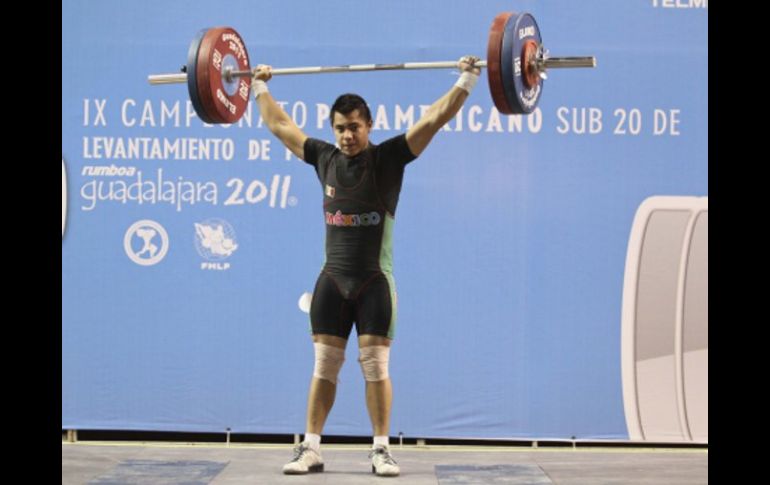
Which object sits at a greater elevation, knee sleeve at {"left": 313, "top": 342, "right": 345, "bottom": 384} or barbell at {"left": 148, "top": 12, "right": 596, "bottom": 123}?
barbell at {"left": 148, "top": 12, "right": 596, "bottom": 123}

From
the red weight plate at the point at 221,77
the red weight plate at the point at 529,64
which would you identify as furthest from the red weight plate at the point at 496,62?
the red weight plate at the point at 221,77

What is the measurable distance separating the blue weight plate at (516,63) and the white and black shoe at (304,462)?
1.46 m

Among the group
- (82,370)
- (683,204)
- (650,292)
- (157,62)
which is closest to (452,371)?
(650,292)

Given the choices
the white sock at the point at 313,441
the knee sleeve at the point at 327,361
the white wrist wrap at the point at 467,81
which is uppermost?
the white wrist wrap at the point at 467,81

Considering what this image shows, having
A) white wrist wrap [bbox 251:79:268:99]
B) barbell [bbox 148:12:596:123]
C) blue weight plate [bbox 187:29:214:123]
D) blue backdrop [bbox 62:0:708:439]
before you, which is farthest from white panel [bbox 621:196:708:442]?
blue weight plate [bbox 187:29:214:123]

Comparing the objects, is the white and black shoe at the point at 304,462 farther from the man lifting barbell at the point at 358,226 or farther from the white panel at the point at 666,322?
the white panel at the point at 666,322

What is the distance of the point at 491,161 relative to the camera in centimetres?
452

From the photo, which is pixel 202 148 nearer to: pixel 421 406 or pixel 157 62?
pixel 157 62

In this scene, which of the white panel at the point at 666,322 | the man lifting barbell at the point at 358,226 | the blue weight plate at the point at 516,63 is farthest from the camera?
the white panel at the point at 666,322

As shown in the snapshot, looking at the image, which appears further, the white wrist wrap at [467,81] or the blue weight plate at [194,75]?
the blue weight plate at [194,75]

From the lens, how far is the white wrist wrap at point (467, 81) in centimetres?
357

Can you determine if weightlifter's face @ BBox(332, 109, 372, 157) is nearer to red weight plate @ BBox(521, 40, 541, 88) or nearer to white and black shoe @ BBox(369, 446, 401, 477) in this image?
red weight plate @ BBox(521, 40, 541, 88)

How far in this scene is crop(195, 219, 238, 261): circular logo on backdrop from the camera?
4.52 metres

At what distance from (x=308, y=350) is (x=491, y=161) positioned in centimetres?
120
